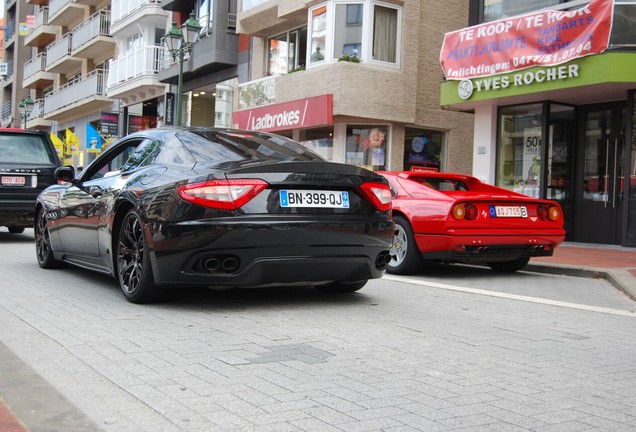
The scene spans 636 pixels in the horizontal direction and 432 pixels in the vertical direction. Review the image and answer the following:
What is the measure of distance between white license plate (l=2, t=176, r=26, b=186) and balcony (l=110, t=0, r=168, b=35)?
21000 millimetres

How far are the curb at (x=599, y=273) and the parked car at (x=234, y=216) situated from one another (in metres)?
3.52

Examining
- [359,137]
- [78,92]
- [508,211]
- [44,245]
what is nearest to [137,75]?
[78,92]

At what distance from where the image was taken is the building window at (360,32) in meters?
19.7

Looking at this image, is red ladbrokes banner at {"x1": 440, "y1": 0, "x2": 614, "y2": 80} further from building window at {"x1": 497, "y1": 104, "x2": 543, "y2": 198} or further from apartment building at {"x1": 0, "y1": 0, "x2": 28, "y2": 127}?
apartment building at {"x1": 0, "y1": 0, "x2": 28, "y2": 127}

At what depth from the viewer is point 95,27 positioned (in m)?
38.0

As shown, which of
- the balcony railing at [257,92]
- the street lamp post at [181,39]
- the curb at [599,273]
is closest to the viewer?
the curb at [599,273]

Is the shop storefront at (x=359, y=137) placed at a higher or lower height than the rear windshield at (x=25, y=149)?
→ higher

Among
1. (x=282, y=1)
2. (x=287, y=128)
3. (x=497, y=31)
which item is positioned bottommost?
(x=287, y=128)

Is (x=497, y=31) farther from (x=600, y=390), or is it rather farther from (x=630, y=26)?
(x=600, y=390)

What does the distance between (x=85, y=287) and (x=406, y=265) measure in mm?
3719

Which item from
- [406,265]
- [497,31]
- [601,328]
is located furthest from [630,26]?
[601,328]

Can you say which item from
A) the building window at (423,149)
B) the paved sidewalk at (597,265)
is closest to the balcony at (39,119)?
the building window at (423,149)

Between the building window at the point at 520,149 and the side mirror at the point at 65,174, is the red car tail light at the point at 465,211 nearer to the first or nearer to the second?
the side mirror at the point at 65,174

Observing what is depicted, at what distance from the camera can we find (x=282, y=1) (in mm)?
21734
